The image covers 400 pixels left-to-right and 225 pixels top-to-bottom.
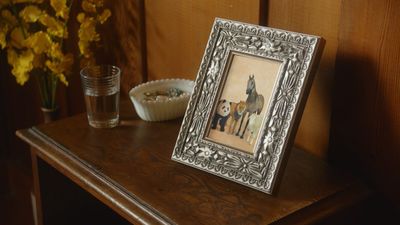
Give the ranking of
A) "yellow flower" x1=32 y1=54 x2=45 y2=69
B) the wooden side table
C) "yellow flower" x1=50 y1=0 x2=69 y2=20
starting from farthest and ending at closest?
1. "yellow flower" x1=32 y1=54 x2=45 y2=69
2. "yellow flower" x1=50 y1=0 x2=69 y2=20
3. the wooden side table

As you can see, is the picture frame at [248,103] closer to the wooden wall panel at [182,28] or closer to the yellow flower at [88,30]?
the wooden wall panel at [182,28]

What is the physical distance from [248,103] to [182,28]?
402 millimetres

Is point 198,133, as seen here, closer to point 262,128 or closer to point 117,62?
point 262,128

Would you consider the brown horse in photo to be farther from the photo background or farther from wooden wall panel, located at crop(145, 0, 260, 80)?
wooden wall panel, located at crop(145, 0, 260, 80)

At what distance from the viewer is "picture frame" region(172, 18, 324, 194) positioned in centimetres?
107

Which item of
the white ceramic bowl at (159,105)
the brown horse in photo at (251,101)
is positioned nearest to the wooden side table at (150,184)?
the white ceramic bowl at (159,105)

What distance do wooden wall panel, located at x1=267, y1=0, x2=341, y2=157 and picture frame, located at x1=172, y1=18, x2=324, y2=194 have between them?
11 cm

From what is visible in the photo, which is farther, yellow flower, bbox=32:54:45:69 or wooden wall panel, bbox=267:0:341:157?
yellow flower, bbox=32:54:45:69

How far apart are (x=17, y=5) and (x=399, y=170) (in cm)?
121

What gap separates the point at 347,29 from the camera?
112 cm

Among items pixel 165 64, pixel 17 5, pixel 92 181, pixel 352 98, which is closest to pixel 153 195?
pixel 92 181

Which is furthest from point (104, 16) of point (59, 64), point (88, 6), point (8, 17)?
point (8, 17)

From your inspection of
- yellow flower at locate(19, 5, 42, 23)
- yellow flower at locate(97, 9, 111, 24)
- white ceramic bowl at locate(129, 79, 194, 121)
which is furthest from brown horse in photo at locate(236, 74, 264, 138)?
yellow flower at locate(19, 5, 42, 23)

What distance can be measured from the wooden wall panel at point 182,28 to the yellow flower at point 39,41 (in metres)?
0.25
